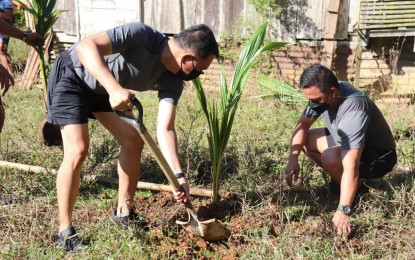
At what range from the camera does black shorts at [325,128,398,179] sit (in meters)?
3.97

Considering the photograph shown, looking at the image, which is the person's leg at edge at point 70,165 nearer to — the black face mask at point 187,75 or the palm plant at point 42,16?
the black face mask at point 187,75

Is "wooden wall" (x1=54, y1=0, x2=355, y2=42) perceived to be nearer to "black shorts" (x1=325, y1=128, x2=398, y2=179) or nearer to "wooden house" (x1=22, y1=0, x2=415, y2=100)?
"wooden house" (x1=22, y1=0, x2=415, y2=100)

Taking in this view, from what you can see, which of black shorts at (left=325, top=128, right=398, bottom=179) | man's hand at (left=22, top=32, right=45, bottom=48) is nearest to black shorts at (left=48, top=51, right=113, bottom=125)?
man's hand at (left=22, top=32, right=45, bottom=48)

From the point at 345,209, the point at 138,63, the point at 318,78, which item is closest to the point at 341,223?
the point at 345,209

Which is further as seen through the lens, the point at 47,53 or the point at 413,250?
the point at 47,53

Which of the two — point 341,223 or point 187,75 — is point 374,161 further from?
point 187,75

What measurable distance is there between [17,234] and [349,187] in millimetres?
2181

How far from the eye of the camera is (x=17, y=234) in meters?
3.28

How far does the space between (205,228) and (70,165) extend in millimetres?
928

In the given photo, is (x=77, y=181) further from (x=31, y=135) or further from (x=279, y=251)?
(x=31, y=135)

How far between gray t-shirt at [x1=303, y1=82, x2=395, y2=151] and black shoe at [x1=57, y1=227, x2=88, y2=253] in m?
1.85

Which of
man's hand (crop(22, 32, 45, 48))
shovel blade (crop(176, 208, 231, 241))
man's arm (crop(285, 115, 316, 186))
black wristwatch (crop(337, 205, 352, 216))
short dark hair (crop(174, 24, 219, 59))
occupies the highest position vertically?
short dark hair (crop(174, 24, 219, 59))

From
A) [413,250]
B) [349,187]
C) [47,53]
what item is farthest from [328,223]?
[47,53]

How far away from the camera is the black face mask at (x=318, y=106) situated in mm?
3693
